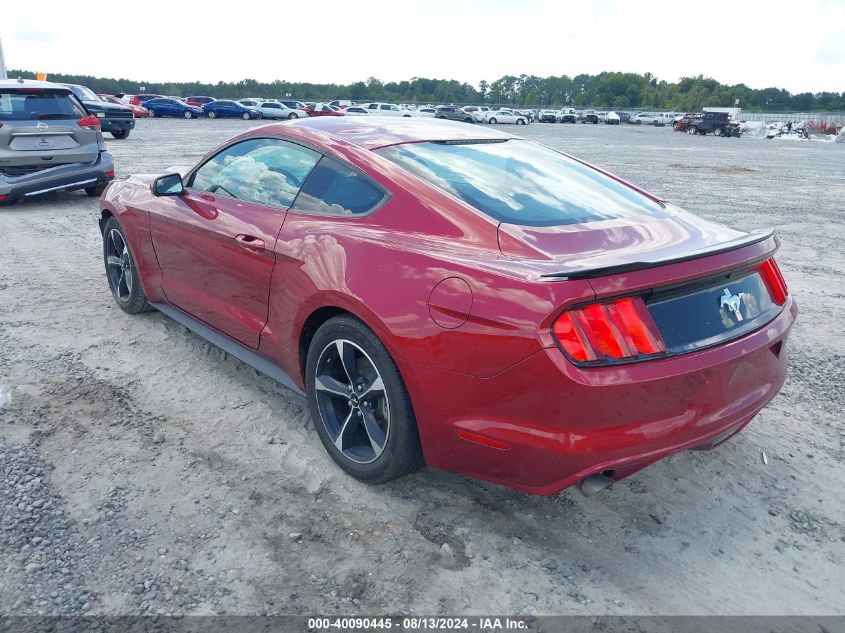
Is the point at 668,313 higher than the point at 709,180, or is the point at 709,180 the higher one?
the point at 668,313

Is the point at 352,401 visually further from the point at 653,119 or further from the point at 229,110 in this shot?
the point at 653,119

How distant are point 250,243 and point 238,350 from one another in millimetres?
669

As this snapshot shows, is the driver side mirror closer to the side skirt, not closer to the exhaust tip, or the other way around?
the side skirt

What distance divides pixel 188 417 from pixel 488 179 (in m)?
2.05

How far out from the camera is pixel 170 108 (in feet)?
151

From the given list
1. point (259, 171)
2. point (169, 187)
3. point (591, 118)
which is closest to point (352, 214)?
point (259, 171)

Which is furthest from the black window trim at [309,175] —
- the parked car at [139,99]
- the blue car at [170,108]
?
the parked car at [139,99]

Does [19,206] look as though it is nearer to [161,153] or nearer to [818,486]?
[161,153]

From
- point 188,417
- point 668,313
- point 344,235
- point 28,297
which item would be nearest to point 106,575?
point 188,417

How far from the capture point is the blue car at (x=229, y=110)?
46325 millimetres

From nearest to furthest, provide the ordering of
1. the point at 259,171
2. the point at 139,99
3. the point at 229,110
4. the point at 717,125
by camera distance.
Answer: the point at 259,171 → the point at 229,110 → the point at 139,99 → the point at 717,125

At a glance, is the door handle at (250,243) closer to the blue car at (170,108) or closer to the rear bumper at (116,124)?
the rear bumper at (116,124)

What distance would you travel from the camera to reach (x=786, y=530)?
2.78 m

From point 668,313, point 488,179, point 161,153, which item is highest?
point 488,179
